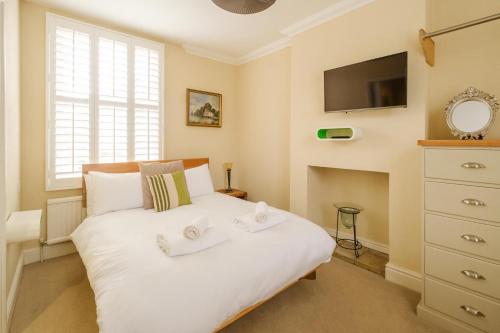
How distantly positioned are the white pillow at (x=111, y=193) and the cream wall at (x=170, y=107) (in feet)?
1.86

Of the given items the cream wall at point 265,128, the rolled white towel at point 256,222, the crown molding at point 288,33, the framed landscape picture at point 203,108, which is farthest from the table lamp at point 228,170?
the rolled white towel at point 256,222

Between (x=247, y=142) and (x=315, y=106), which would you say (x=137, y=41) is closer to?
(x=247, y=142)

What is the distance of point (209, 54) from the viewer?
382cm

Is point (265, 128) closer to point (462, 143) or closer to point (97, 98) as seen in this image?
point (97, 98)

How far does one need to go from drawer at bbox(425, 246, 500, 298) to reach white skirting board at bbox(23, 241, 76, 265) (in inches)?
139

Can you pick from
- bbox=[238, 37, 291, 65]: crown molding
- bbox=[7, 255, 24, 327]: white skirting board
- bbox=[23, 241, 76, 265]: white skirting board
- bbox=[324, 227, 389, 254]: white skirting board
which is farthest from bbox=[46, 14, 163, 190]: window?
bbox=[324, 227, 389, 254]: white skirting board

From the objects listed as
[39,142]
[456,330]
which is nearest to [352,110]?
[456,330]

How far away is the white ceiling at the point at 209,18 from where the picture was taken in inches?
98.2

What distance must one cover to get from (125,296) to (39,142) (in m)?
2.32

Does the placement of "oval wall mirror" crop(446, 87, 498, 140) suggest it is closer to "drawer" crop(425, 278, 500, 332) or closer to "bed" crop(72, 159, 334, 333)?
"drawer" crop(425, 278, 500, 332)

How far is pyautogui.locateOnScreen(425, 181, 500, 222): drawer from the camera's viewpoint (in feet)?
4.85

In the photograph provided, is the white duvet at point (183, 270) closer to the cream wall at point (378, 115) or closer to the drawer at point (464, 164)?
the cream wall at point (378, 115)

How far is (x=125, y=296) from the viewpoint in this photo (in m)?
1.14

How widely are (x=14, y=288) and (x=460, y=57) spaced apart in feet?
13.8
